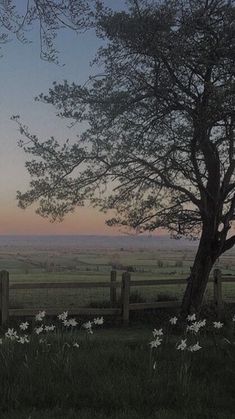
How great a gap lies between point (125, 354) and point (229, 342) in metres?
1.63

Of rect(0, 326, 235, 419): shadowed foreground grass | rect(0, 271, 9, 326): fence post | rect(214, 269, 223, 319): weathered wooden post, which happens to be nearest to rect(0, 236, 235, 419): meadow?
rect(0, 326, 235, 419): shadowed foreground grass

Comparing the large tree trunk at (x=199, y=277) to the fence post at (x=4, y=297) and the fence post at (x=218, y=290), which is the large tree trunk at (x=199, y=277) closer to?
the fence post at (x=218, y=290)

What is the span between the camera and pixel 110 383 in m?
7.29

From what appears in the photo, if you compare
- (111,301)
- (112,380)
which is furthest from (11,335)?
(111,301)

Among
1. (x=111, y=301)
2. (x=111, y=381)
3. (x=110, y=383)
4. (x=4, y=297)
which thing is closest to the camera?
(x=110, y=383)

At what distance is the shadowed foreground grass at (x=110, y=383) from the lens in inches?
259

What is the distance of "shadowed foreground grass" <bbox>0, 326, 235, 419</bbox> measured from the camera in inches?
259

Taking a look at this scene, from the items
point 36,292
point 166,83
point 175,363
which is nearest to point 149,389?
point 175,363

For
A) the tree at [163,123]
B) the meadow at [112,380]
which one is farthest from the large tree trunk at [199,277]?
Result: the meadow at [112,380]

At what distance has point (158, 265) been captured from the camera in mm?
41656

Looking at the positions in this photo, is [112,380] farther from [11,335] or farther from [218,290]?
[218,290]

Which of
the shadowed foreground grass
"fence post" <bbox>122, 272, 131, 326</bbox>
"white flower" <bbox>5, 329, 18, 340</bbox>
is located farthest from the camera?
"fence post" <bbox>122, 272, 131, 326</bbox>

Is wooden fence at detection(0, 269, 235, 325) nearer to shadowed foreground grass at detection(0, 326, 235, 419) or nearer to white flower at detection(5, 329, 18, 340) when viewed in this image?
shadowed foreground grass at detection(0, 326, 235, 419)

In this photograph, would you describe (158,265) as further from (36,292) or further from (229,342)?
(229,342)
